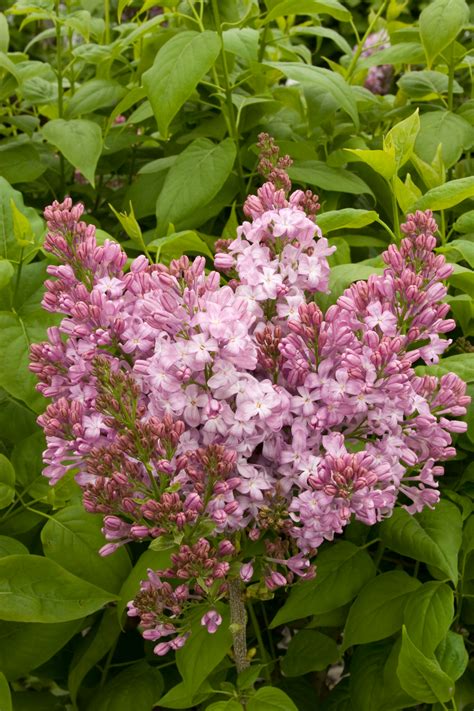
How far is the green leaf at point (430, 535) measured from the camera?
98 cm

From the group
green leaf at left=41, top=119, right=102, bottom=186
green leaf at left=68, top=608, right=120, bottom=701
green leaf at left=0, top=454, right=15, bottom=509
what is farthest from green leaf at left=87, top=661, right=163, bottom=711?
green leaf at left=41, top=119, right=102, bottom=186

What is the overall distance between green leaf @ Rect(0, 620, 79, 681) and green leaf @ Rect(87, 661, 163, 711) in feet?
0.33

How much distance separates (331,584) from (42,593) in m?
0.32

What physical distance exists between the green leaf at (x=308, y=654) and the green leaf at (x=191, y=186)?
22.4 inches

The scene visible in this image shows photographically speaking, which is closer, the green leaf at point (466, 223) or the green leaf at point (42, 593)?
the green leaf at point (42, 593)

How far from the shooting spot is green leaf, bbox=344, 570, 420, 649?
3.45 ft

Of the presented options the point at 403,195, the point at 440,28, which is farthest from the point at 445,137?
the point at 403,195

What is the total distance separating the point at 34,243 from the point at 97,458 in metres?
0.48

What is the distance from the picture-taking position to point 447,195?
1072 mm

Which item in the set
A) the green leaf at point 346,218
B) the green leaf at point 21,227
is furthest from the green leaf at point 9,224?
the green leaf at point 346,218

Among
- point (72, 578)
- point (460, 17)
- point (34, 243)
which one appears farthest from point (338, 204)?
point (72, 578)

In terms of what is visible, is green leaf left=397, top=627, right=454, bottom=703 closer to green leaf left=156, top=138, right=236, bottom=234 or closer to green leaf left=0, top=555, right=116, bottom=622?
green leaf left=0, top=555, right=116, bottom=622

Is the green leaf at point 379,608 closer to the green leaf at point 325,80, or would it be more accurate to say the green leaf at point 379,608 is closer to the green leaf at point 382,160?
the green leaf at point 382,160

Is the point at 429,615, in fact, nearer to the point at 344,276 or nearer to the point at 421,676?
the point at 421,676
